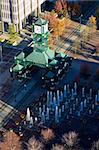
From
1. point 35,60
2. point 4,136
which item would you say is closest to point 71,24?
point 35,60

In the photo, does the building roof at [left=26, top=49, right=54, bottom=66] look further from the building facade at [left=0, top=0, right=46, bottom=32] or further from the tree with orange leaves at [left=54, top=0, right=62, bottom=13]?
the tree with orange leaves at [left=54, top=0, right=62, bottom=13]

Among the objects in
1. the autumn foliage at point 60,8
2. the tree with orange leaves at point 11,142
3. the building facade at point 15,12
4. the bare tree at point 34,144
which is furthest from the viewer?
the autumn foliage at point 60,8

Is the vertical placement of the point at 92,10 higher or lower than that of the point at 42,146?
higher

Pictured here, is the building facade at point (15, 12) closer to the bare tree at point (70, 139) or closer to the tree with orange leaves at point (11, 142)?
the tree with orange leaves at point (11, 142)

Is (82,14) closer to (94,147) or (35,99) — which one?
(35,99)

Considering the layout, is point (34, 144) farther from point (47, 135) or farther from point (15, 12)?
point (15, 12)

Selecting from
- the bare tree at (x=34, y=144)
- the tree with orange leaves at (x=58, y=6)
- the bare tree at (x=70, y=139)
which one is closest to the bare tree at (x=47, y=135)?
the bare tree at (x=34, y=144)
